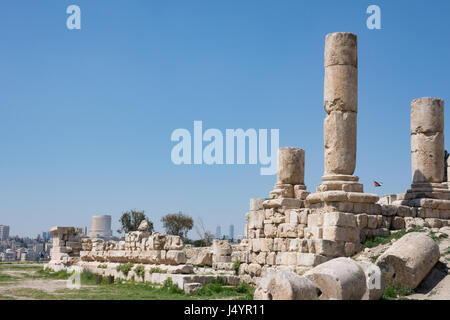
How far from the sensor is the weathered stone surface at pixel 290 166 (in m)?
17.5

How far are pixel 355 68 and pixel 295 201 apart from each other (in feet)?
13.3

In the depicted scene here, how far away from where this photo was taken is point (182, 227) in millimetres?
50500

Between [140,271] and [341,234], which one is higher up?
[341,234]

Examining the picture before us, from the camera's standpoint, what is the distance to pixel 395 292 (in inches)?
440

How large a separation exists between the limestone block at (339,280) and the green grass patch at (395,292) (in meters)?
0.94

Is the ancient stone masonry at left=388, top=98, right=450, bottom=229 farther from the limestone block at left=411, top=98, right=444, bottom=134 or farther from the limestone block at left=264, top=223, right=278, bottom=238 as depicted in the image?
the limestone block at left=264, top=223, right=278, bottom=238

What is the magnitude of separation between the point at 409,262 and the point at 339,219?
2370 millimetres

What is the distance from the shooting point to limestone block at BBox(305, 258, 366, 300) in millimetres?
9812

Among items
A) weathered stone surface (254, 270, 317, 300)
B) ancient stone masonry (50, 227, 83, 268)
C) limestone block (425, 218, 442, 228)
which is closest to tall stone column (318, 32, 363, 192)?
limestone block (425, 218, 442, 228)

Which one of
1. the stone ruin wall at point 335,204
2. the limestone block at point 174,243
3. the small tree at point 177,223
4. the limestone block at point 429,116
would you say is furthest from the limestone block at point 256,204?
the small tree at point 177,223

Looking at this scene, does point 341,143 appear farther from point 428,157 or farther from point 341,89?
point 428,157

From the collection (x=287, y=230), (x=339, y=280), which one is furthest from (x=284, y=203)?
(x=339, y=280)

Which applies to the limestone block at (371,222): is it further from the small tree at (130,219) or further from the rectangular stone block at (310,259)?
the small tree at (130,219)

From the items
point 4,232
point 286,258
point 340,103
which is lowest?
point 4,232
